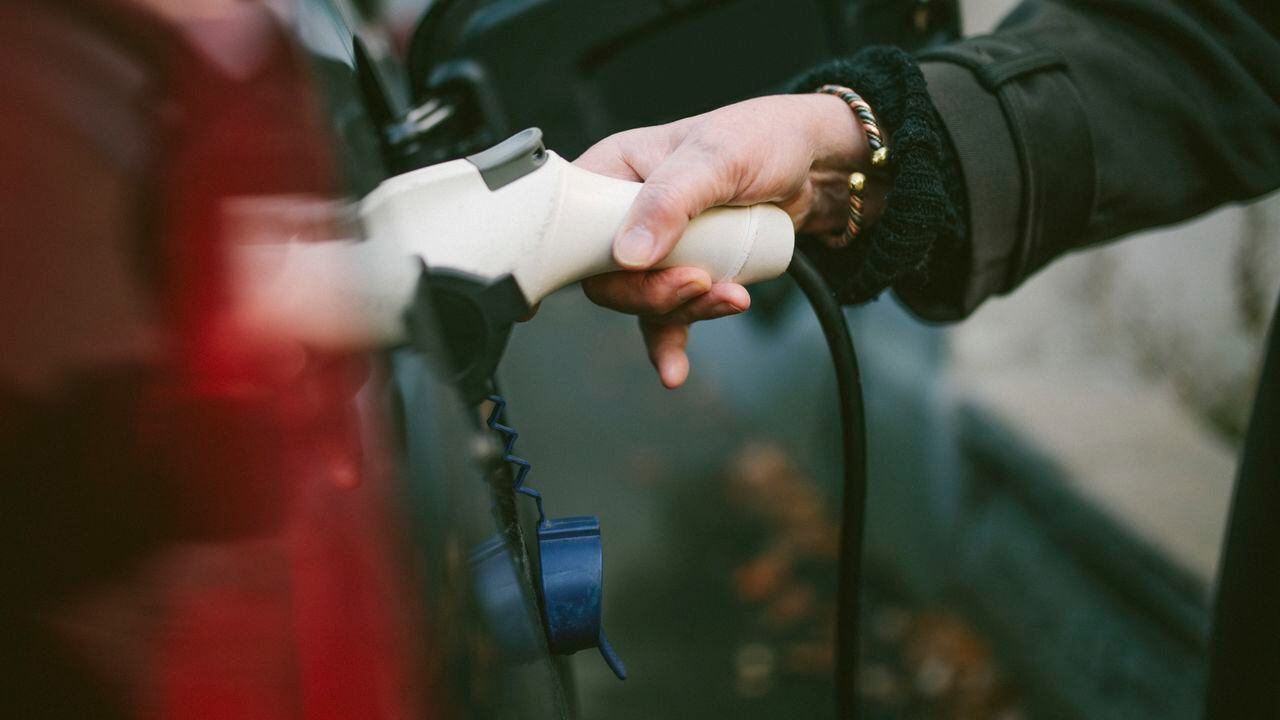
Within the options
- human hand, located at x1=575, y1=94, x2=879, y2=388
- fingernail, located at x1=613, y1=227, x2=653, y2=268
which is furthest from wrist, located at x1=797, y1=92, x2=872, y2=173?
fingernail, located at x1=613, y1=227, x2=653, y2=268

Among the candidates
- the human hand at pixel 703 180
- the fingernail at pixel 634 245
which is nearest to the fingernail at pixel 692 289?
the human hand at pixel 703 180

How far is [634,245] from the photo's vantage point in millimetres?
1027

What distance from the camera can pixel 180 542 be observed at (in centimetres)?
56

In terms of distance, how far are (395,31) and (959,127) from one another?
4873 mm

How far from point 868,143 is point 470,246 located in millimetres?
695

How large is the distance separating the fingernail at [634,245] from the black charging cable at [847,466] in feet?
0.91

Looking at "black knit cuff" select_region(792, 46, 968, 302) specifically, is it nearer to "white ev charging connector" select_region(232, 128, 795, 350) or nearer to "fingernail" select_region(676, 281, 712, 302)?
"white ev charging connector" select_region(232, 128, 795, 350)

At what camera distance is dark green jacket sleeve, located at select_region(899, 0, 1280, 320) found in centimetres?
131

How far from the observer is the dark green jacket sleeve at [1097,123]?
1.31 metres

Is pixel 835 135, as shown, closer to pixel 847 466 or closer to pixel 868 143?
pixel 868 143

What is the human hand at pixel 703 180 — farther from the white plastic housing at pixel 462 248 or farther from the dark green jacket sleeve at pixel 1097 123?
the dark green jacket sleeve at pixel 1097 123

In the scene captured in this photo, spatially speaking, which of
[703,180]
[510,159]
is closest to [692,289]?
[703,180]

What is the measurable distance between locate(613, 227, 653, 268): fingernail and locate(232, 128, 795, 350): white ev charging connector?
0.06 ft

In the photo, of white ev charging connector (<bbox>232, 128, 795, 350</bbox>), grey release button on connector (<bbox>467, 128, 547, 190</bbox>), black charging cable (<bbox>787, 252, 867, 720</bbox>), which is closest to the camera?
white ev charging connector (<bbox>232, 128, 795, 350</bbox>)
